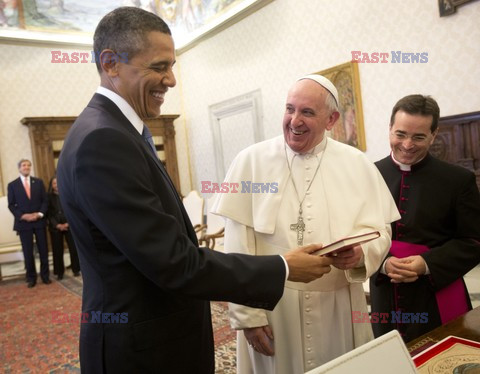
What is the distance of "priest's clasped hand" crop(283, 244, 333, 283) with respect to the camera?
1507 millimetres

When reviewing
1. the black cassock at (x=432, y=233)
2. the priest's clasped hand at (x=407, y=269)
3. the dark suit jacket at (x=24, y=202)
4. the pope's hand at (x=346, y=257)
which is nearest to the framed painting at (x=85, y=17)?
the dark suit jacket at (x=24, y=202)

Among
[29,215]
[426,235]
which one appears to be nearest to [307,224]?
[426,235]

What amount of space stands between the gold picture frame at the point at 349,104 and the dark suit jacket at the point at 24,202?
5267mm

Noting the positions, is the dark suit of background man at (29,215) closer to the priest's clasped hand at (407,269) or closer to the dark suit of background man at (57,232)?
the dark suit of background man at (57,232)

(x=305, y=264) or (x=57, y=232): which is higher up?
(x=305, y=264)

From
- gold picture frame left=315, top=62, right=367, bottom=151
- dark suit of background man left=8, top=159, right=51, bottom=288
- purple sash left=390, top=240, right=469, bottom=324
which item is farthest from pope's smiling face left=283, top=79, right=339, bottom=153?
dark suit of background man left=8, top=159, right=51, bottom=288

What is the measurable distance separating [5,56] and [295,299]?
1014cm

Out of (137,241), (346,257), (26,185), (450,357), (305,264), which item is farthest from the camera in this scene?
(26,185)

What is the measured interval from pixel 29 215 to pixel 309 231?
6755 mm

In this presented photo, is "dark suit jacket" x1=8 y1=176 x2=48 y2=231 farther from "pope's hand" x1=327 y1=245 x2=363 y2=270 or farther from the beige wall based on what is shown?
"pope's hand" x1=327 y1=245 x2=363 y2=270

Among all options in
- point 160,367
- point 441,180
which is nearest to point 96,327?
point 160,367

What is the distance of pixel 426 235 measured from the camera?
224 cm

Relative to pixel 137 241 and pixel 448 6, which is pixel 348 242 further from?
pixel 448 6

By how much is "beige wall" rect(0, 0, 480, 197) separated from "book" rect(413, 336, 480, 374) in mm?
4914
